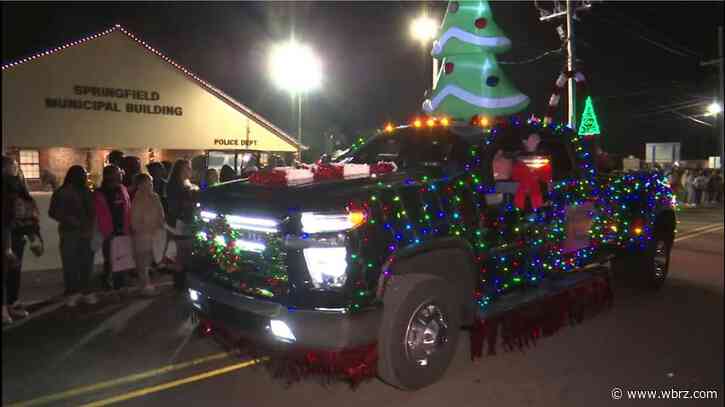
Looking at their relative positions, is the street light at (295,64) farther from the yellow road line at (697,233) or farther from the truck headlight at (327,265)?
the truck headlight at (327,265)

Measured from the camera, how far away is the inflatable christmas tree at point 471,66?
11.3m

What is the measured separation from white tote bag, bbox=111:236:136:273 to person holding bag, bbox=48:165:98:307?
1.42 feet

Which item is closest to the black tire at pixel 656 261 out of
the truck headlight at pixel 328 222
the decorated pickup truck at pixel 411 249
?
the decorated pickup truck at pixel 411 249

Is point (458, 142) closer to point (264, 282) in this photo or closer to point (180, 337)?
point (264, 282)

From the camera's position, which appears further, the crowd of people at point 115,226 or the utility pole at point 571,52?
the utility pole at point 571,52

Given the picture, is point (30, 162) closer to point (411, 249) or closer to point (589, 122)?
point (589, 122)

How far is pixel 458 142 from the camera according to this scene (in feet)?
16.0

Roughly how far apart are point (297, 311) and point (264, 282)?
1.28ft

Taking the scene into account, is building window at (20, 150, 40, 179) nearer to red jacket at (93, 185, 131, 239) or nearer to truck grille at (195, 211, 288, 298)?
red jacket at (93, 185, 131, 239)

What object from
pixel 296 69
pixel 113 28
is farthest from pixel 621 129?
pixel 113 28

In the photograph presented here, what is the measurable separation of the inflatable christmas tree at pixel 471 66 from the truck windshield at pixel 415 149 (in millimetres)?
5850

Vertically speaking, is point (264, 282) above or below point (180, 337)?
above

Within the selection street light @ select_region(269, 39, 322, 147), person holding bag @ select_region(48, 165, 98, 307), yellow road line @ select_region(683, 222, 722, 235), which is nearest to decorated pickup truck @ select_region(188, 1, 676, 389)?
person holding bag @ select_region(48, 165, 98, 307)

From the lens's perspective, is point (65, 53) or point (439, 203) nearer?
point (439, 203)
